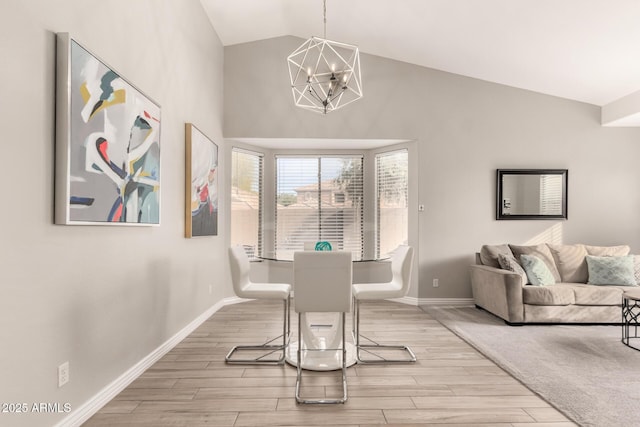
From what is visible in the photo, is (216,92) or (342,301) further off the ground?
(216,92)

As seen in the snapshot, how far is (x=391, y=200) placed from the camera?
5555 millimetres

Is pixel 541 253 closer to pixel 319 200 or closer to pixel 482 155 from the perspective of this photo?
pixel 482 155

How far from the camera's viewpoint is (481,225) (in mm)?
5105

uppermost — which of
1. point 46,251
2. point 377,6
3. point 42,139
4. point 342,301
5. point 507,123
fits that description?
point 377,6

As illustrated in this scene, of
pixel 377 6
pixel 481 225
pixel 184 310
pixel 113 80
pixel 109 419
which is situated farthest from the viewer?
pixel 481 225

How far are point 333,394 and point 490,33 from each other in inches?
151

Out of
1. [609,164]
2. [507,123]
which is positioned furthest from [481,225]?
[609,164]

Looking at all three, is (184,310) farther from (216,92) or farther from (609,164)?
(609,164)

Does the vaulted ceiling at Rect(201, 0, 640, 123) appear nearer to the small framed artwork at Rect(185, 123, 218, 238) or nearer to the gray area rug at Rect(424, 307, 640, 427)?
the small framed artwork at Rect(185, 123, 218, 238)

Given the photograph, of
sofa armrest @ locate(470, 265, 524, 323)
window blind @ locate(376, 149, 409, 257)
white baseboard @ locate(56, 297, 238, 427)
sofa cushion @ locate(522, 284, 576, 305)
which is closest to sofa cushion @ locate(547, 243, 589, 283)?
sofa cushion @ locate(522, 284, 576, 305)

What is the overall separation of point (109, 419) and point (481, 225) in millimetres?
4550

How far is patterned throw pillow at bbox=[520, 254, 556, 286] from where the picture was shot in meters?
4.20

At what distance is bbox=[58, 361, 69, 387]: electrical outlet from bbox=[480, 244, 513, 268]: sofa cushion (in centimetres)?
428

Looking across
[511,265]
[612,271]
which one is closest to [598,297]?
[612,271]
